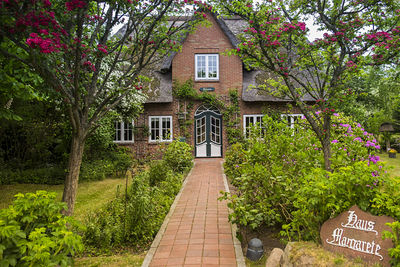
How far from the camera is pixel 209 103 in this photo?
1496 centimetres

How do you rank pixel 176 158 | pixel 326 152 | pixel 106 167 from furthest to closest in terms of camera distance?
1. pixel 106 167
2. pixel 176 158
3. pixel 326 152

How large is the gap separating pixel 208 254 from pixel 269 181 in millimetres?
1505

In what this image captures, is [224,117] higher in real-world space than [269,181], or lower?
higher

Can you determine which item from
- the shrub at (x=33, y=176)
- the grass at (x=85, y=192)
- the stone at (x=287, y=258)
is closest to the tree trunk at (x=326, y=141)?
the stone at (x=287, y=258)

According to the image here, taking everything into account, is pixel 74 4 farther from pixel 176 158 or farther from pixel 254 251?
pixel 176 158

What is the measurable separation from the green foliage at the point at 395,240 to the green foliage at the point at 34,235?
2.86 metres

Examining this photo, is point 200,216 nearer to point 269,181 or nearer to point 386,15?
point 269,181

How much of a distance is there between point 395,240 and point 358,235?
1.24ft

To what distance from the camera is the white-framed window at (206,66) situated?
14.9 meters

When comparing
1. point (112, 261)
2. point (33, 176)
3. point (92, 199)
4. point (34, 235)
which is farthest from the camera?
point (33, 176)

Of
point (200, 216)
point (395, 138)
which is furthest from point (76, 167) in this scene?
point (395, 138)

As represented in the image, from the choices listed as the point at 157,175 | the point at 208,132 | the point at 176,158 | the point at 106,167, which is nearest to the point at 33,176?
the point at 106,167

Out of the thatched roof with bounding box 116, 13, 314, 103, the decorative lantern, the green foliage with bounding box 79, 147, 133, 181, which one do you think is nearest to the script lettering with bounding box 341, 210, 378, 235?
the decorative lantern

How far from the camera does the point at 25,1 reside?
10.4 feet
